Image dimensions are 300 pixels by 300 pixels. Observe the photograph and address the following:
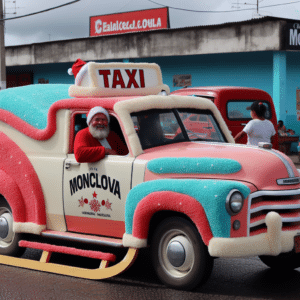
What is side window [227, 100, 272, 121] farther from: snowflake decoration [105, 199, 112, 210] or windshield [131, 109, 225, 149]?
snowflake decoration [105, 199, 112, 210]

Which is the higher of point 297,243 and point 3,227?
point 297,243

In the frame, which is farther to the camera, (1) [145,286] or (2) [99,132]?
(2) [99,132]

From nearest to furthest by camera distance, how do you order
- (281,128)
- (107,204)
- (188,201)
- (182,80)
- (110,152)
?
1. (188,201)
2. (107,204)
3. (110,152)
4. (281,128)
5. (182,80)

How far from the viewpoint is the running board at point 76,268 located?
5.89m

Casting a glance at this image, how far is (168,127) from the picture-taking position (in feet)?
21.7

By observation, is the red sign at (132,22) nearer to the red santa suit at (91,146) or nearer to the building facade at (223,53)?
the building facade at (223,53)

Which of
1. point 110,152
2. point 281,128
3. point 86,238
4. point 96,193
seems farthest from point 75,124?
point 281,128

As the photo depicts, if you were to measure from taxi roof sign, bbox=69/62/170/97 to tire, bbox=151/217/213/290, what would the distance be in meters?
1.76

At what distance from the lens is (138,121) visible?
6312 mm

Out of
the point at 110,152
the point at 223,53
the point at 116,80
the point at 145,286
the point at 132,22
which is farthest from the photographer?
the point at 132,22

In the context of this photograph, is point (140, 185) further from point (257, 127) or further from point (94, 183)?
point (257, 127)

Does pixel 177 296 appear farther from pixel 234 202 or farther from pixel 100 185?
pixel 100 185

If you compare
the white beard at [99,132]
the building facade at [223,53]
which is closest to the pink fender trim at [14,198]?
the white beard at [99,132]

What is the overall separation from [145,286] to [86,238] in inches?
31.9
